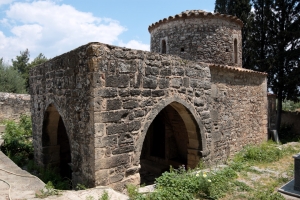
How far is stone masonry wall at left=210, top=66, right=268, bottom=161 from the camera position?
23.3 feet

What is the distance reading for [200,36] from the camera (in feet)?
28.0

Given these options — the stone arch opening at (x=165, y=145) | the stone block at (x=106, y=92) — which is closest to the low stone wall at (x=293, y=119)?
the stone arch opening at (x=165, y=145)

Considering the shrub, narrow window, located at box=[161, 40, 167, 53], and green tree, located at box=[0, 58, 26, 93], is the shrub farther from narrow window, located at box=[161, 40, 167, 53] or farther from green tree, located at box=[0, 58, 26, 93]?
green tree, located at box=[0, 58, 26, 93]

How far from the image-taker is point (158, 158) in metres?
8.63

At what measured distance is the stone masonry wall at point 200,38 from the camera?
855 centimetres

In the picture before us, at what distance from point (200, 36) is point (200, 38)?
0.07 meters

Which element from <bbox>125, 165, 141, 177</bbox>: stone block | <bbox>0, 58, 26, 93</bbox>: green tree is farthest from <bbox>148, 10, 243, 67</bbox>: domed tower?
<bbox>0, 58, 26, 93</bbox>: green tree

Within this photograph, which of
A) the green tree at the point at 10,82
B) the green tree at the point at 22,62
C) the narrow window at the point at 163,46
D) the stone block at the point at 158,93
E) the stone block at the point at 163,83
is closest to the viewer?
the stone block at the point at 158,93

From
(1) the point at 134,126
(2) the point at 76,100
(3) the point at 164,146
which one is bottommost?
(3) the point at 164,146

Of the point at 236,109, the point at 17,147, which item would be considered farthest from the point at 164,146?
the point at 17,147

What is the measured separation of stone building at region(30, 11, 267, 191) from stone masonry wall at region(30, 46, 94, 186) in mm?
18

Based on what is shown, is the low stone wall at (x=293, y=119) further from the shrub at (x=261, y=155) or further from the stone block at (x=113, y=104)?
the stone block at (x=113, y=104)

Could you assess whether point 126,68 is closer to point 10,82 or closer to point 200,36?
point 200,36

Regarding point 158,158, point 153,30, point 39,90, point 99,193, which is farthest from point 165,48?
point 99,193
